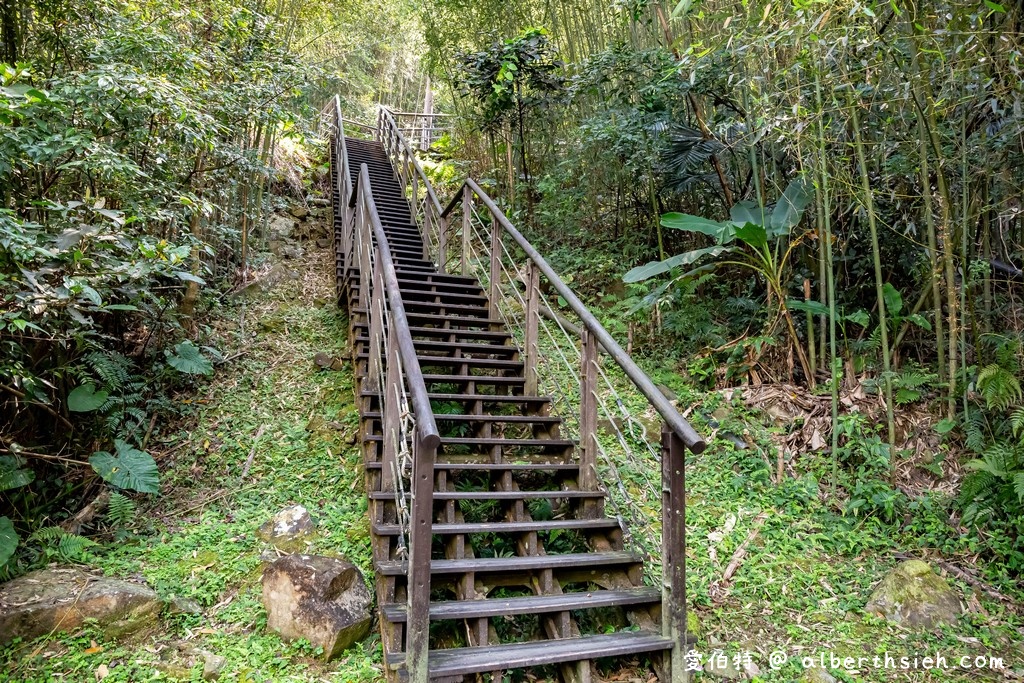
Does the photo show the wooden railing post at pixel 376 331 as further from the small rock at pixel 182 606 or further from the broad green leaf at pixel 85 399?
the broad green leaf at pixel 85 399

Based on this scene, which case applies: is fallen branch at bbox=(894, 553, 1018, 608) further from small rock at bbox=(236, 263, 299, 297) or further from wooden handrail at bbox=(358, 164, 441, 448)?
small rock at bbox=(236, 263, 299, 297)

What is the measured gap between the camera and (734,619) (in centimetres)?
280

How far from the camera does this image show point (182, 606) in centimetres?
280

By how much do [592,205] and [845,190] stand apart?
3.36 metres

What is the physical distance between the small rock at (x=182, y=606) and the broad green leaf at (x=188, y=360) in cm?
231

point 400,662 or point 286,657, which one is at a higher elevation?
point 400,662

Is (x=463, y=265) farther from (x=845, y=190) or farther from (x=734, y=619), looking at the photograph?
(x=734, y=619)

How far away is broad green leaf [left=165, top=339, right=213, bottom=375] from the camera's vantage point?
461cm

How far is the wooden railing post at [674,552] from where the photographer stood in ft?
7.32

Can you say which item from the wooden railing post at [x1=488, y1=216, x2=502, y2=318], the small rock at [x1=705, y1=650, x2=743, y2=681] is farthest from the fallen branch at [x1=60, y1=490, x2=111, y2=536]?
the small rock at [x1=705, y1=650, x2=743, y2=681]

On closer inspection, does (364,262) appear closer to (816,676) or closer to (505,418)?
(505,418)

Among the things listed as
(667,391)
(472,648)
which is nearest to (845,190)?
(667,391)

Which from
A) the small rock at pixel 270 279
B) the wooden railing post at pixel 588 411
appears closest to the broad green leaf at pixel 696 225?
the wooden railing post at pixel 588 411

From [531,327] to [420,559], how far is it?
2172 millimetres
